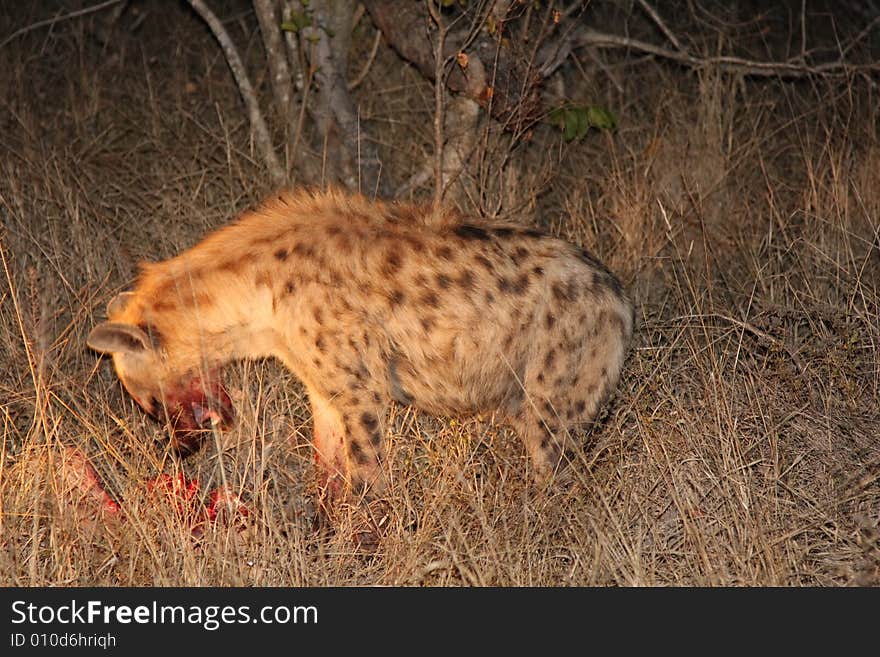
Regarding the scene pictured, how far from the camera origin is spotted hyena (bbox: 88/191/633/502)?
383 centimetres

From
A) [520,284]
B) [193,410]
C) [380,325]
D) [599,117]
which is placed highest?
[599,117]

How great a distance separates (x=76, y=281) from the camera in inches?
204

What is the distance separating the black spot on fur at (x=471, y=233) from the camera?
3991mm

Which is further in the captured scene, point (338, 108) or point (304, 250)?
point (338, 108)

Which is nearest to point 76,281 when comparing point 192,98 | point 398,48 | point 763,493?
point 398,48

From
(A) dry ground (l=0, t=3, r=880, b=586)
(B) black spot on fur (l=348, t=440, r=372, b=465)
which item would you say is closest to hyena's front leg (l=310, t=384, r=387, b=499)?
(B) black spot on fur (l=348, t=440, r=372, b=465)

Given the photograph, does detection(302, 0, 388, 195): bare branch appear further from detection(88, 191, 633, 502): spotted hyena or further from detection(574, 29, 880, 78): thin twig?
detection(88, 191, 633, 502): spotted hyena

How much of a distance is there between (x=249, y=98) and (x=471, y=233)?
223 centimetres

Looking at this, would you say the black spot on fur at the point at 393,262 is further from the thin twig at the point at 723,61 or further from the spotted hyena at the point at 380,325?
the thin twig at the point at 723,61

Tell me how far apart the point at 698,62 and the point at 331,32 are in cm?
186

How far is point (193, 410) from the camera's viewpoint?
4.11 m

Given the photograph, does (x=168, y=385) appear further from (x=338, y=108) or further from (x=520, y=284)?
(x=338, y=108)

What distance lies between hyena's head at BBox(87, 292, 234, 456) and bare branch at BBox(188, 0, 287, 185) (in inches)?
69.9

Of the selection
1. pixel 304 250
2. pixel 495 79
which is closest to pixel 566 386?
pixel 304 250
